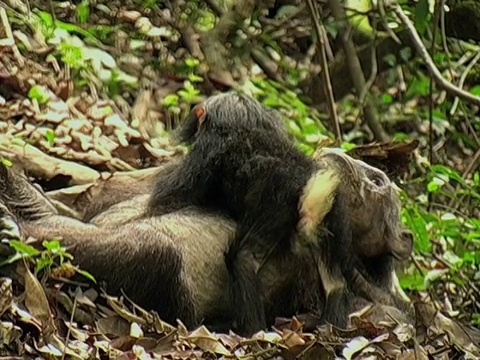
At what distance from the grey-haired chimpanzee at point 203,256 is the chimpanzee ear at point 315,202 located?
30mm

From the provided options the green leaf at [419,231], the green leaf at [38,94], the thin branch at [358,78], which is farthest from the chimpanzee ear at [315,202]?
the thin branch at [358,78]

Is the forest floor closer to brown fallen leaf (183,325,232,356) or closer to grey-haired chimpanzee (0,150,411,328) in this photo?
brown fallen leaf (183,325,232,356)

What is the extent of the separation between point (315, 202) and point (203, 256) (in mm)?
519

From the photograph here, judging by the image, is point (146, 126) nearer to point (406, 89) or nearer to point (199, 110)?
point (199, 110)

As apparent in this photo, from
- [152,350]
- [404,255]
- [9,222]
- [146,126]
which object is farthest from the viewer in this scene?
[146,126]

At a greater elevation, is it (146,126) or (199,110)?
(199,110)

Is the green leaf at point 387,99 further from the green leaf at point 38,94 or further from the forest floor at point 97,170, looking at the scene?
the green leaf at point 38,94

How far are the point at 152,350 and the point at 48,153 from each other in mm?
→ 2173

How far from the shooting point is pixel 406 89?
9.70 m

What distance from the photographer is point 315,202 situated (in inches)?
190

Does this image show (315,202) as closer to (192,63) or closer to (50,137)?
(50,137)

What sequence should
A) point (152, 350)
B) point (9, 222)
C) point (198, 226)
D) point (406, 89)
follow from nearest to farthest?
Result: point (152, 350) < point (9, 222) < point (198, 226) < point (406, 89)

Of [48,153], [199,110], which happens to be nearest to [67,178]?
[48,153]

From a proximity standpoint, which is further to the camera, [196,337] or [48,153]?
[48,153]
